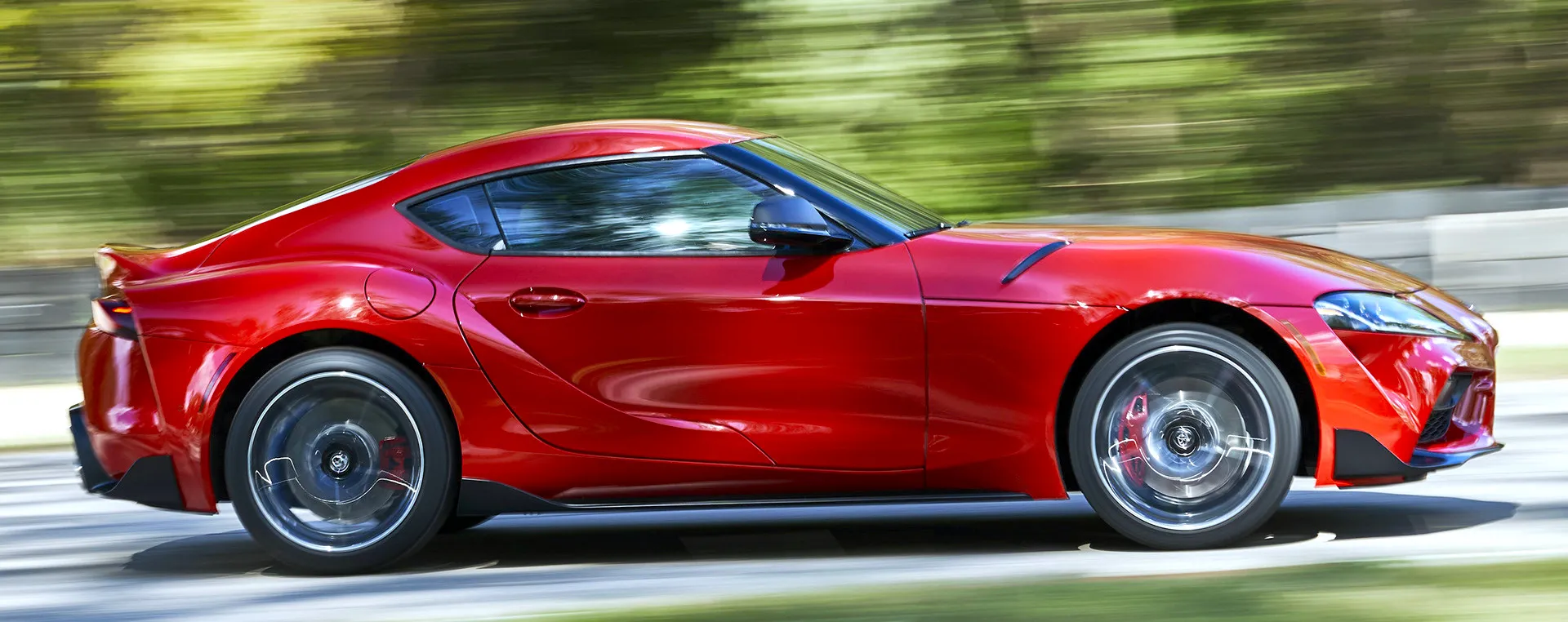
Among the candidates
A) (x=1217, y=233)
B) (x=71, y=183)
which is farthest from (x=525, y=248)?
(x=71, y=183)

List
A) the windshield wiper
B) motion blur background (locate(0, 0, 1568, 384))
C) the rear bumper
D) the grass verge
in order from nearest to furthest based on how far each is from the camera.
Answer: the grass verge → the rear bumper → the windshield wiper → motion blur background (locate(0, 0, 1568, 384))

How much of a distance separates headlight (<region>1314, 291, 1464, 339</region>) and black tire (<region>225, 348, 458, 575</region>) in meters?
2.73

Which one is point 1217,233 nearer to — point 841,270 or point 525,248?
point 841,270

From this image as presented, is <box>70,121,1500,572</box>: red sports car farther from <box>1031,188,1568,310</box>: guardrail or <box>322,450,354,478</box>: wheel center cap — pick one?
<box>1031,188,1568,310</box>: guardrail

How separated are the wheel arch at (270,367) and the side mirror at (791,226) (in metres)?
1.15

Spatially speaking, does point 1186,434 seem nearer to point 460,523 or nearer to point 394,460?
point 394,460

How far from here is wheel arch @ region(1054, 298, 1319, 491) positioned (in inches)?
187

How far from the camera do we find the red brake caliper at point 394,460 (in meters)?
5.00

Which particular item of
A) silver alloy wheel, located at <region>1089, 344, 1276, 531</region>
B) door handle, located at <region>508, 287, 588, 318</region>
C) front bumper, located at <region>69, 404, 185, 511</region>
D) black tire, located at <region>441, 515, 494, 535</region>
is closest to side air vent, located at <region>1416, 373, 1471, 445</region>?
silver alloy wheel, located at <region>1089, 344, 1276, 531</region>

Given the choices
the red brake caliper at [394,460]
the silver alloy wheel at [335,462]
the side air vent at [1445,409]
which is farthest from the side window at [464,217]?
the side air vent at [1445,409]

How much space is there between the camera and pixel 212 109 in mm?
11141

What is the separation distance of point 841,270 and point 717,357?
1.52 feet

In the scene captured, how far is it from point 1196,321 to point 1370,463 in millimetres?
654

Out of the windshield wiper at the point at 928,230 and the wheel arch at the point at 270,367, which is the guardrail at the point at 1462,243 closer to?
the windshield wiper at the point at 928,230
